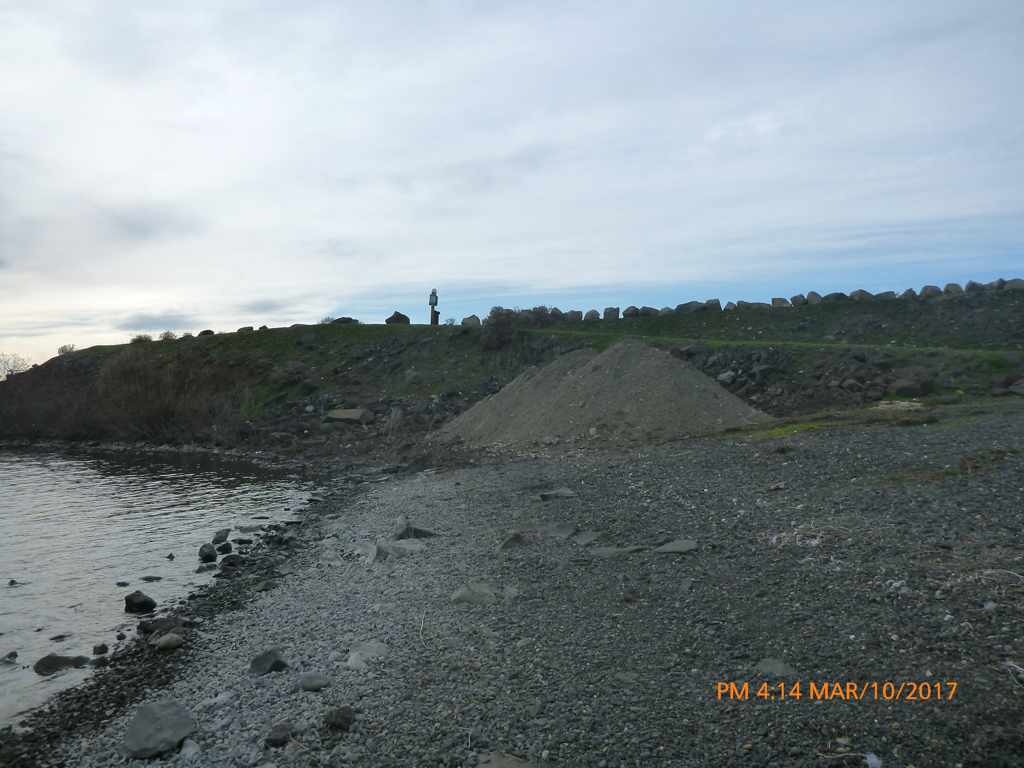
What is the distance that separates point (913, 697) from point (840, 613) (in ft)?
5.99

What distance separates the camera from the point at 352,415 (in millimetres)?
33500

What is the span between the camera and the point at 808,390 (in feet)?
86.5

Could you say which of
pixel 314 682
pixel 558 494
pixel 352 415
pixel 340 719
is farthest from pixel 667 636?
pixel 352 415

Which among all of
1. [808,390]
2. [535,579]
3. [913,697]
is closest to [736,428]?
[808,390]

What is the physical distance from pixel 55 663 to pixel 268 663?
328 centimetres

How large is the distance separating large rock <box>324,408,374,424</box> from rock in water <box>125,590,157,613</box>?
69.8 feet

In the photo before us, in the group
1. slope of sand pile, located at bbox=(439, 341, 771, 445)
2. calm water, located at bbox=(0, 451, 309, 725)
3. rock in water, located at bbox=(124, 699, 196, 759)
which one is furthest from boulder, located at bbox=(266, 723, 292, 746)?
slope of sand pile, located at bbox=(439, 341, 771, 445)

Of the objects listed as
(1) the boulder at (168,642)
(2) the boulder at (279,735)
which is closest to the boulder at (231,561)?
(1) the boulder at (168,642)

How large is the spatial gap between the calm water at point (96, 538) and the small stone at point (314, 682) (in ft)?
10.9

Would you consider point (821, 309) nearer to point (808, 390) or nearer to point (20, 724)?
point (808, 390)
